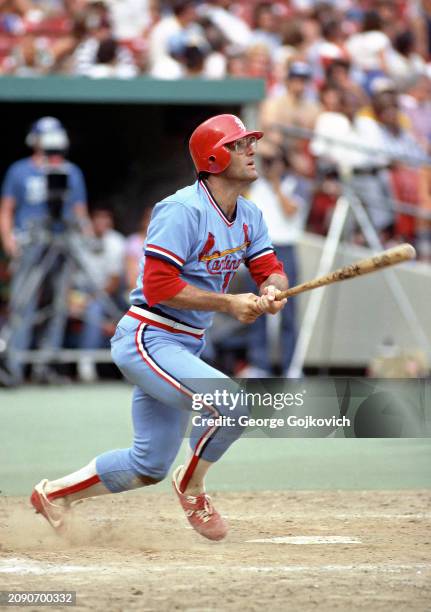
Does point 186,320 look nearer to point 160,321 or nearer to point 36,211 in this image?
point 160,321

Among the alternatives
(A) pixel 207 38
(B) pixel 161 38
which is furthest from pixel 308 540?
(A) pixel 207 38

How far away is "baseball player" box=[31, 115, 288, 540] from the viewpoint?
485 cm

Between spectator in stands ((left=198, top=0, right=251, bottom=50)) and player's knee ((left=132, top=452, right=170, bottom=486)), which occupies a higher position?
player's knee ((left=132, top=452, right=170, bottom=486))

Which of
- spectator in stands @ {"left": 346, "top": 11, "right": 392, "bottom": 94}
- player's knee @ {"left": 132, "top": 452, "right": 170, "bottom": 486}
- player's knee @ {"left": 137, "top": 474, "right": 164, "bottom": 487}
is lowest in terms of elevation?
spectator in stands @ {"left": 346, "top": 11, "right": 392, "bottom": 94}

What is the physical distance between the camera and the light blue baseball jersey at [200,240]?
4848 mm

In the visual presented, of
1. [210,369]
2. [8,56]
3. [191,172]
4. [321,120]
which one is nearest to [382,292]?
[321,120]

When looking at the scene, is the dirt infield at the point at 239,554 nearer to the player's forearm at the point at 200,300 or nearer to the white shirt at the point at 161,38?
the player's forearm at the point at 200,300

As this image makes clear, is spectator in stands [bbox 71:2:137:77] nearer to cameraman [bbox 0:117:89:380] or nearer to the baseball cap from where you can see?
cameraman [bbox 0:117:89:380]

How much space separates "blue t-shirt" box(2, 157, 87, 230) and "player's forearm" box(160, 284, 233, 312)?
6744 mm

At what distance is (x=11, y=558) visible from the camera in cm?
475

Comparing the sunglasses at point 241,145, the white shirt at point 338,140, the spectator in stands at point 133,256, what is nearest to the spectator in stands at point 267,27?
the white shirt at point 338,140

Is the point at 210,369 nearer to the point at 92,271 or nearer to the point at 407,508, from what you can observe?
the point at 407,508

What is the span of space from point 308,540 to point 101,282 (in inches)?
296

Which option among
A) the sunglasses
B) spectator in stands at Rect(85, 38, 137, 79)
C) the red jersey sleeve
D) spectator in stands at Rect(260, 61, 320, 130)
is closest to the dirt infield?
the red jersey sleeve
